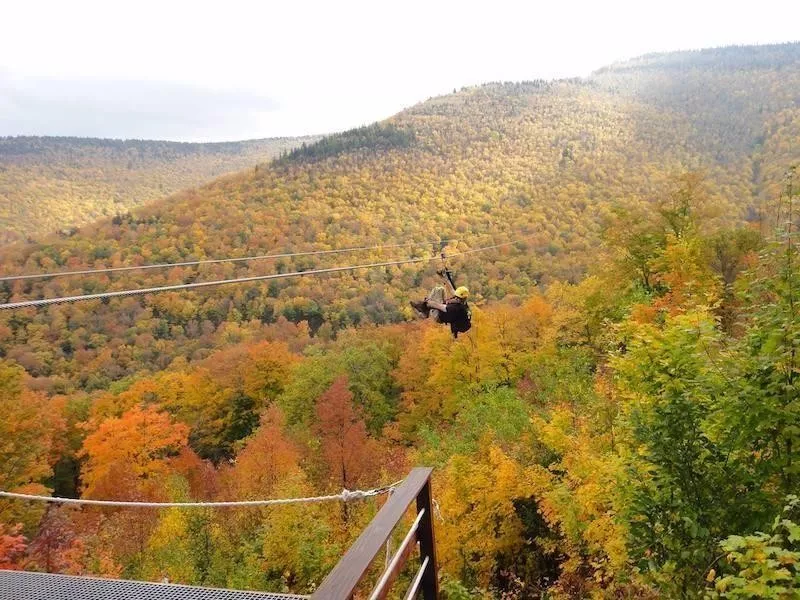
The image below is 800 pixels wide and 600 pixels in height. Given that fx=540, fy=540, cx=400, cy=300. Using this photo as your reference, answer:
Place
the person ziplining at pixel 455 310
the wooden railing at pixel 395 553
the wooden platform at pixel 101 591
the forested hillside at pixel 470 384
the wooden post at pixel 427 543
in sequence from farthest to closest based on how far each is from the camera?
1. the person ziplining at pixel 455 310
2. the forested hillside at pixel 470 384
3. the wooden post at pixel 427 543
4. the wooden platform at pixel 101 591
5. the wooden railing at pixel 395 553

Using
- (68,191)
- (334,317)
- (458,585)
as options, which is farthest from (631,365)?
(68,191)

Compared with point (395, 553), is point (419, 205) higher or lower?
lower

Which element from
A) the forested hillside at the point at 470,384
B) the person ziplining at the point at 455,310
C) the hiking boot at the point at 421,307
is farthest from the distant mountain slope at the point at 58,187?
the person ziplining at the point at 455,310

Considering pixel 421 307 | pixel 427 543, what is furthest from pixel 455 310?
pixel 427 543

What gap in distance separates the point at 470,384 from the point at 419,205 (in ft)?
303

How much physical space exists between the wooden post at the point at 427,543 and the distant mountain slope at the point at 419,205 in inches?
1098

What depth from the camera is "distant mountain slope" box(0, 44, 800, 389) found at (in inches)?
2766

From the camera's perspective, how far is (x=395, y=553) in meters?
2.57

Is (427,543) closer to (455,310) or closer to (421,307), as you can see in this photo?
(455,310)

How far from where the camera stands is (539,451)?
20531 mm

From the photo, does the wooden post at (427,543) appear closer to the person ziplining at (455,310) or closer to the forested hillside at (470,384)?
the forested hillside at (470,384)

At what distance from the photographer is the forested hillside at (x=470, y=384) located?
692cm

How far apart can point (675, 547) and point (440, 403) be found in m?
31.3

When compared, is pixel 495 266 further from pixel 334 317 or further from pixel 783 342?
pixel 783 342
